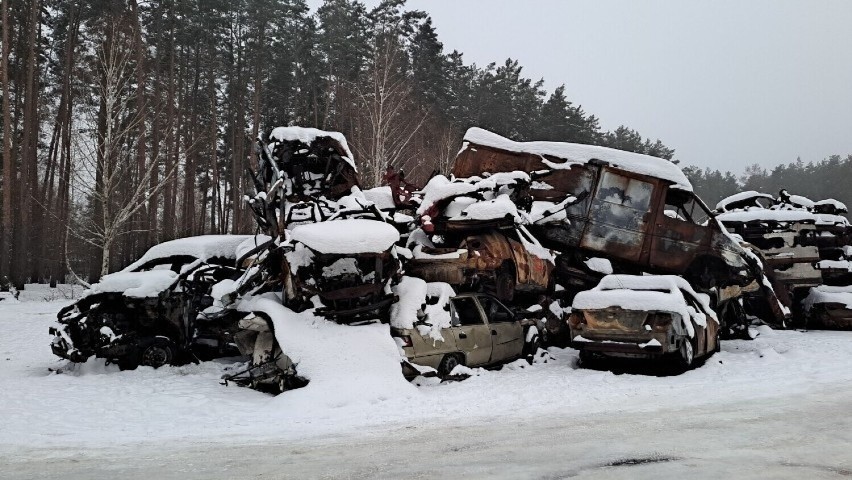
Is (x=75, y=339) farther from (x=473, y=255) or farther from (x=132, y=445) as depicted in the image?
(x=473, y=255)

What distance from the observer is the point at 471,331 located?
877 cm

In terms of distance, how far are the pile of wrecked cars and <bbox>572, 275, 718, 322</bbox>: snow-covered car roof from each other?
32 mm

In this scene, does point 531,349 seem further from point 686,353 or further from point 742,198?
point 742,198

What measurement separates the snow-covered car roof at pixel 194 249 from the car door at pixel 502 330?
16.0 feet

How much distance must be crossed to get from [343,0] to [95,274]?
25042 millimetres

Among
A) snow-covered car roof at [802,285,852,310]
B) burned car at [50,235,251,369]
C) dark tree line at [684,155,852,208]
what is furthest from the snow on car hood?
dark tree line at [684,155,852,208]

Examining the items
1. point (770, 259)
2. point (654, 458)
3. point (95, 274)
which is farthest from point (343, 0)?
point (654, 458)

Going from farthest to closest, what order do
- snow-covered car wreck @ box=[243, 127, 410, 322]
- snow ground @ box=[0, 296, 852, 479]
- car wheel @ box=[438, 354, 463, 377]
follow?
car wheel @ box=[438, 354, 463, 377] → snow-covered car wreck @ box=[243, 127, 410, 322] → snow ground @ box=[0, 296, 852, 479]

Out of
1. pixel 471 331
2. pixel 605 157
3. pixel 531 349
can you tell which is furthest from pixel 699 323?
pixel 605 157

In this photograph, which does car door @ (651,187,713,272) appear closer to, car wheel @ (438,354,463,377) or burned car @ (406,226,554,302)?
burned car @ (406,226,554,302)

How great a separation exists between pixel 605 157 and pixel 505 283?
11.4ft

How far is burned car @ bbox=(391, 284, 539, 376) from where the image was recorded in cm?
805

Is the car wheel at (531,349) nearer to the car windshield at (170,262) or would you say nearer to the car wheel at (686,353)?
the car wheel at (686,353)

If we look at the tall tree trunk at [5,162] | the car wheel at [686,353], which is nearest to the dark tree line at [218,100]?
the tall tree trunk at [5,162]
